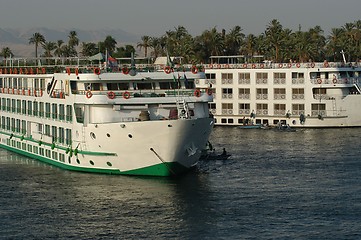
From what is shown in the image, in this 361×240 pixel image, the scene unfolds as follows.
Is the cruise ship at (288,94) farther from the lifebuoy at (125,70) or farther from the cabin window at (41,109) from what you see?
the lifebuoy at (125,70)

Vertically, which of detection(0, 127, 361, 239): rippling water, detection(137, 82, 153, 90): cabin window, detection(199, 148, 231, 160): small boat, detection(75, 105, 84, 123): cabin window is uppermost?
detection(137, 82, 153, 90): cabin window

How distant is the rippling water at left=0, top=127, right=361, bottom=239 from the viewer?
51406 mm

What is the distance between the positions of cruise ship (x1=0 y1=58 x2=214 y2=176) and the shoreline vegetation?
7724cm

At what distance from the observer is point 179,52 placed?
552 ft

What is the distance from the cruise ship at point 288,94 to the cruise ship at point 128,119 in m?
50.4

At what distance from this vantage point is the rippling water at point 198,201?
51.4 m

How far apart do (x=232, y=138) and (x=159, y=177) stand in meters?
40.3

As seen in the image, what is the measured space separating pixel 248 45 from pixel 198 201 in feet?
384

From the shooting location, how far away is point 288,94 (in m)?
128

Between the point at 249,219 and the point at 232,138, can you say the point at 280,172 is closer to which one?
the point at 249,219

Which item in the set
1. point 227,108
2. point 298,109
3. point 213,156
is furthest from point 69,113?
point 227,108

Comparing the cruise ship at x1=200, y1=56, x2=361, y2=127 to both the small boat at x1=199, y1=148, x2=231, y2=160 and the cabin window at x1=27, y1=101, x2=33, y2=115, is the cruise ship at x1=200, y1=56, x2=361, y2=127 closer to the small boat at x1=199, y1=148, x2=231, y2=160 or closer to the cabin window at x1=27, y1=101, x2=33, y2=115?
the small boat at x1=199, y1=148, x2=231, y2=160

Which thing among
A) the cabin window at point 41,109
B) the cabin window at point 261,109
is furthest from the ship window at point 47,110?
the cabin window at point 261,109

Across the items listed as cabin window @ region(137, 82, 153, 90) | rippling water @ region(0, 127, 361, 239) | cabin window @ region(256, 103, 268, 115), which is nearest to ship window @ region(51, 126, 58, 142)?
rippling water @ region(0, 127, 361, 239)
